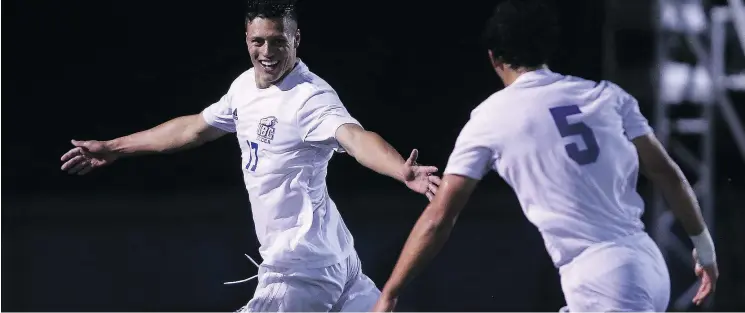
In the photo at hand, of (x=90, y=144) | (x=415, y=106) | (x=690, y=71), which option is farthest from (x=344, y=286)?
(x=415, y=106)

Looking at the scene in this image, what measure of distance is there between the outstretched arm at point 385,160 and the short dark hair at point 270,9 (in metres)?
0.57

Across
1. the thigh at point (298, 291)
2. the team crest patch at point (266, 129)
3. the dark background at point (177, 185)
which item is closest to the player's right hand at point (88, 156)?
the team crest patch at point (266, 129)

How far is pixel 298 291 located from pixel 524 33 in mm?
1591

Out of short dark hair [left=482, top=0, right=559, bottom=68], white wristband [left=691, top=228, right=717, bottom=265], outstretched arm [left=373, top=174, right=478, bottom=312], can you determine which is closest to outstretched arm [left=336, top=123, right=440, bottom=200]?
outstretched arm [left=373, top=174, right=478, bottom=312]

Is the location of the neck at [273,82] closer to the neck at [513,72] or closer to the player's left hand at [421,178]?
the player's left hand at [421,178]

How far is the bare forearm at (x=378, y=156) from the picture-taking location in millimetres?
4324

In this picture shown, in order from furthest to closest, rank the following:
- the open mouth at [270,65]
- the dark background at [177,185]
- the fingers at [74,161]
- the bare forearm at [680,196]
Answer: the dark background at [177,185] < the fingers at [74,161] < the open mouth at [270,65] < the bare forearm at [680,196]

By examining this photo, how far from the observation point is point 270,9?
4.80 meters

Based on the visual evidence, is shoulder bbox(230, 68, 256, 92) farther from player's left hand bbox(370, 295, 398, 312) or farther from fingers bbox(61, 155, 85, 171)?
player's left hand bbox(370, 295, 398, 312)

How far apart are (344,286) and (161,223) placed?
4165 millimetres

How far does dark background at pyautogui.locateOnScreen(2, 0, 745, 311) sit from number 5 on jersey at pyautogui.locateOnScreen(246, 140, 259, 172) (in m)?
3.69

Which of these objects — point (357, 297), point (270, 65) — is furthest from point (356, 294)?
point (270, 65)

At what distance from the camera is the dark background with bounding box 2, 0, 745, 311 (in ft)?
28.6

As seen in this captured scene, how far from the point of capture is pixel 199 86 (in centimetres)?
864
